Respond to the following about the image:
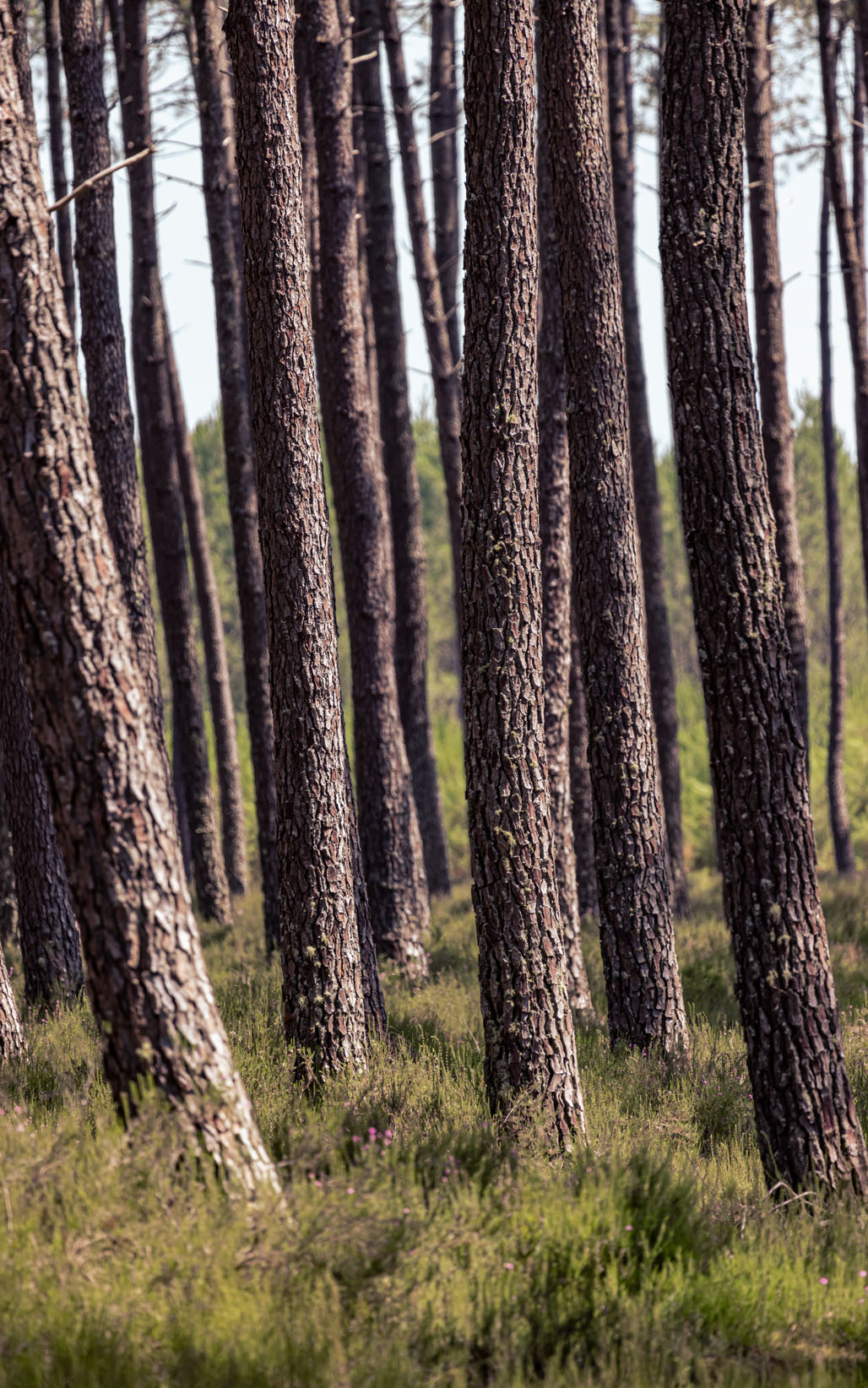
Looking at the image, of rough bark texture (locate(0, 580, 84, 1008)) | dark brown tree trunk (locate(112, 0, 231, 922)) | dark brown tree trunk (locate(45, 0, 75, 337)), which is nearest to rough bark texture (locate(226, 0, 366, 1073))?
rough bark texture (locate(0, 580, 84, 1008))

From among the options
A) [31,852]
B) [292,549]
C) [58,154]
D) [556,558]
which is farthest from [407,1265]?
[58,154]

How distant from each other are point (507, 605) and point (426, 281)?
30.5 feet

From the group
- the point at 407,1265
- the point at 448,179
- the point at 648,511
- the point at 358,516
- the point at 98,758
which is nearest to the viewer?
the point at 407,1265

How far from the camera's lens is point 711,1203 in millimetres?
4199

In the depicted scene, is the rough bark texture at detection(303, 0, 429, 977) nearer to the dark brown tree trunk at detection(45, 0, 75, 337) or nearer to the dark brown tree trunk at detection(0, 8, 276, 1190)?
the dark brown tree trunk at detection(45, 0, 75, 337)

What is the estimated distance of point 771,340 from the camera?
11281mm

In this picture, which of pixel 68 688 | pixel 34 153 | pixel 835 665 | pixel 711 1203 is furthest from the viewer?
pixel 835 665

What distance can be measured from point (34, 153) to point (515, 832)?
10.3ft

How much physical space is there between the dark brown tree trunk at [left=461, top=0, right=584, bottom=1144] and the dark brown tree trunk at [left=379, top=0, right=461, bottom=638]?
745 cm

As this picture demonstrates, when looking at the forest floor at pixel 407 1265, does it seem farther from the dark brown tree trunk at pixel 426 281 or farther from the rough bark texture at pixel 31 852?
the dark brown tree trunk at pixel 426 281

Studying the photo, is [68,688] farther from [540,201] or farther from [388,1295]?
[540,201]

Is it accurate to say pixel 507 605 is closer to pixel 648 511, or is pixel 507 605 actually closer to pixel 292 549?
pixel 292 549

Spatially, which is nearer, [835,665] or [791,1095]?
[791,1095]

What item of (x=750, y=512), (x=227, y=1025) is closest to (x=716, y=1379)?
(x=750, y=512)
